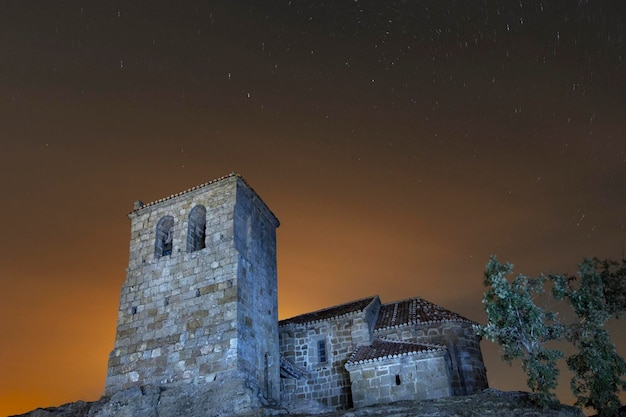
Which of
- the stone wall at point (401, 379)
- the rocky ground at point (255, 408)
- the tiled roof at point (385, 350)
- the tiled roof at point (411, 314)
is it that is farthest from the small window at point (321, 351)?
the rocky ground at point (255, 408)

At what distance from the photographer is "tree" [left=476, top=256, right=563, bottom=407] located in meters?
16.5

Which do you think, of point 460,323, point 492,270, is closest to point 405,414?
point 492,270

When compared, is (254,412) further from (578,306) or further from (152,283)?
(578,306)

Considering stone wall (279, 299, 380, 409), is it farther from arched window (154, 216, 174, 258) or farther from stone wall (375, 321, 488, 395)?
arched window (154, 216, 174, 258)

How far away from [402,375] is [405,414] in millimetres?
6686

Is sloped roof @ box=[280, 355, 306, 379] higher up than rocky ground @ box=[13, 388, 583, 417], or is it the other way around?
sloped roof @ box=[280, 355, 306, 379]

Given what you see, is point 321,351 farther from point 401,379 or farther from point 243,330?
point 243,330

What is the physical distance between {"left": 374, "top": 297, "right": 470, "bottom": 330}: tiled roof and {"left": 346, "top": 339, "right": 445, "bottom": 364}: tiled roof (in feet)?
4.85

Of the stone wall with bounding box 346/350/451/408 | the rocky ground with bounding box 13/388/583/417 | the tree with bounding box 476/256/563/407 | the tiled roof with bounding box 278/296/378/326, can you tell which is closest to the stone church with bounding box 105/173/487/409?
the stone wall with bounding box 346/350/451/408

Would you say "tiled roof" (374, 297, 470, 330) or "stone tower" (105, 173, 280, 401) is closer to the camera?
"stone tower" (105, 173, 280, 401)

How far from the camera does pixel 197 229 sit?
80.4ft

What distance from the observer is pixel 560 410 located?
1567 cm

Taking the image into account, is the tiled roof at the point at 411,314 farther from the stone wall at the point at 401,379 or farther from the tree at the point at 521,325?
the tree at the point at 521,325

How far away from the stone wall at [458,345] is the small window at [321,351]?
12.6 feet
